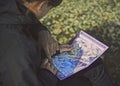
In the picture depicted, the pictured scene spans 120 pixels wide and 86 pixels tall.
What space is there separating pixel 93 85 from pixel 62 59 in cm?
27

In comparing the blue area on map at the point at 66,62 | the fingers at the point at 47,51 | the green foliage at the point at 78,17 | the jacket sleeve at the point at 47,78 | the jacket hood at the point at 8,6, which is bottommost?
the green foliage at the point at 78,17

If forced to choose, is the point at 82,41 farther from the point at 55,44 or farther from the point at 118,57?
the point at 118,57

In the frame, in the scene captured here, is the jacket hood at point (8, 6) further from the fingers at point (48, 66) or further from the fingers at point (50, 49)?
the fingers at point (50, 49)

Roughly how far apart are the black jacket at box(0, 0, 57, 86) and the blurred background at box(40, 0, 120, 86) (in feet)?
4.72

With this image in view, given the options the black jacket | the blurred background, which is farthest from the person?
the blurred background

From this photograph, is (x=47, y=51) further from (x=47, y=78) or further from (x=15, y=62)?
(x=15, y=62)

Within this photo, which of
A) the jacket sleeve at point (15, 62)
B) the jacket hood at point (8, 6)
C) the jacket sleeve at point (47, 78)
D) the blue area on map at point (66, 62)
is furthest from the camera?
the blue area on map at point (66, 62)

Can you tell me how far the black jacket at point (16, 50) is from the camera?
74.5 inches

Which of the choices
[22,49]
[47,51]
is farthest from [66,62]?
[22,49]

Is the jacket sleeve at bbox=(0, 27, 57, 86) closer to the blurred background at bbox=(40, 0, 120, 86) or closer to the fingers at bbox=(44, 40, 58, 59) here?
the fingers at bbox=(44, 40, 58, 59)

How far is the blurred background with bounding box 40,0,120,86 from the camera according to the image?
347 cm

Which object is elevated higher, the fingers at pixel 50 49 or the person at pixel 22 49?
the person at pixel 22 49

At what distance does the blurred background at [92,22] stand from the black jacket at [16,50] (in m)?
1.44

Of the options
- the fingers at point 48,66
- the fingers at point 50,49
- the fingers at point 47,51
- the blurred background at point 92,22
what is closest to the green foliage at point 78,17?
the blurred background at point 92,22
